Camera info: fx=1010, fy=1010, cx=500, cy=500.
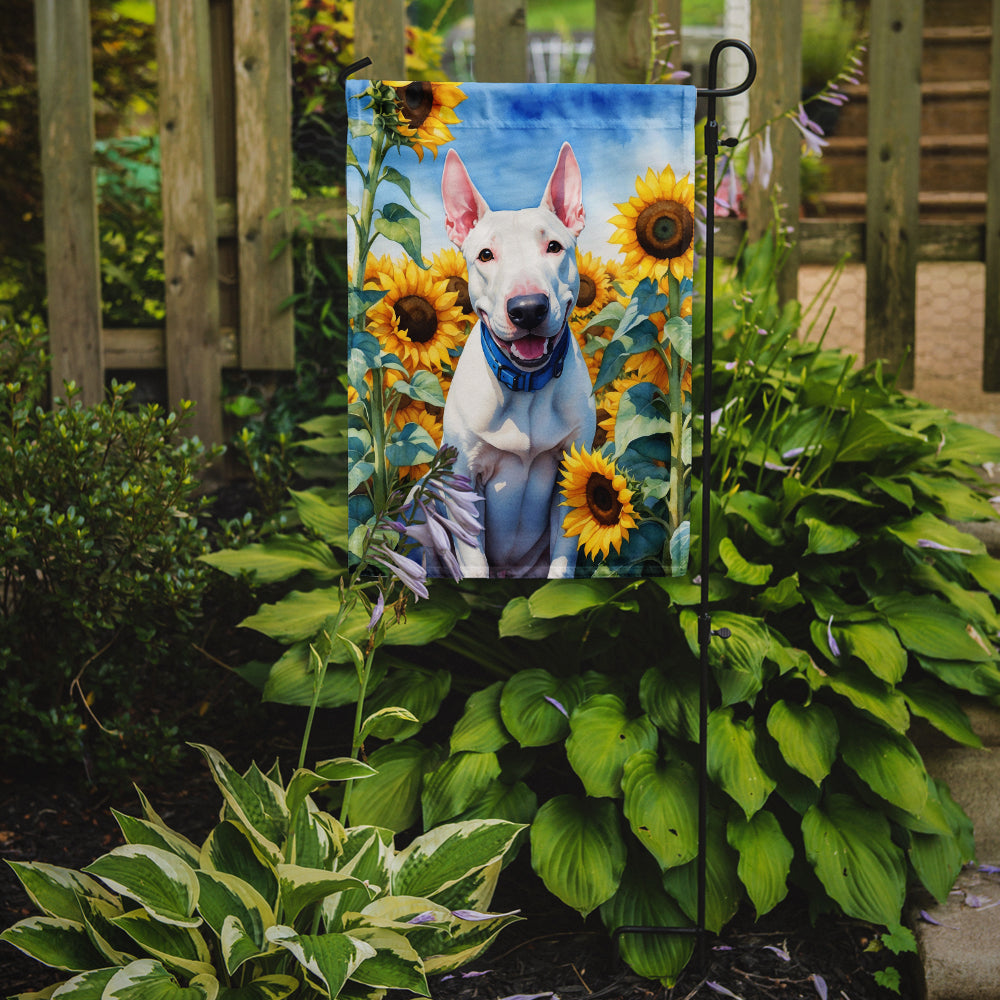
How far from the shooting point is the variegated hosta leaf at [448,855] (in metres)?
1.68

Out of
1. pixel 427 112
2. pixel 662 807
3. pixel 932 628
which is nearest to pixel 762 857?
pixel 662 807

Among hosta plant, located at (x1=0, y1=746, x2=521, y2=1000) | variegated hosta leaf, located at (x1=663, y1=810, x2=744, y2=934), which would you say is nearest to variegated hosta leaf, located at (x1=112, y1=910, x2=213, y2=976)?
hosta plant, located at (x1=0, y1=746, x2=521, y2=1000)

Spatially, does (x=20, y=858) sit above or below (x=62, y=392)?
below

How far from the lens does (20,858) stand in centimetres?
209

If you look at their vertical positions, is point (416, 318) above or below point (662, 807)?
above

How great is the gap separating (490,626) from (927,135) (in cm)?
538

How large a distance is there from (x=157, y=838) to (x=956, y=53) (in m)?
6.52

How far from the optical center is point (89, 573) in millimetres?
2205

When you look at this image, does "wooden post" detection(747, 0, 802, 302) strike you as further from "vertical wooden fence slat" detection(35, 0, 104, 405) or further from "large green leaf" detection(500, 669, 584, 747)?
"vertical wooden fence slat" detection(35, 0, 104, 405)

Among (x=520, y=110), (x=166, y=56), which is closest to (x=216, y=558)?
(x=520, y=110)

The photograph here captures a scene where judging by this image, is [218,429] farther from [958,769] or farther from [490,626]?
[958,769]

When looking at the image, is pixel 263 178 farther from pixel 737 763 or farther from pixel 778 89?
pixel 737 763

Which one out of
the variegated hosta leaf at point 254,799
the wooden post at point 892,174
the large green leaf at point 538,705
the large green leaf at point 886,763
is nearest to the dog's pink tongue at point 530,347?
the large green leaf at point 538,705

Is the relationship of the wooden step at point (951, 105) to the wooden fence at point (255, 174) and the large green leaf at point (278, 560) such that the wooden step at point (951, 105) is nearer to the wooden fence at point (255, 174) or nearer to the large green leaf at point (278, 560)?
the wooden fence at point (255, 174)
